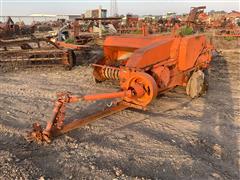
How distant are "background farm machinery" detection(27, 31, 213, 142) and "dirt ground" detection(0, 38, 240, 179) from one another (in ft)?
0.83

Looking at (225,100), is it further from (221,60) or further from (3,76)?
(3,76)

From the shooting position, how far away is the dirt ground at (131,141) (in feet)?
12.2

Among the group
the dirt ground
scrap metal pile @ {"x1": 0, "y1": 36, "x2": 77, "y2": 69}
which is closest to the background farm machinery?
the dirt ground

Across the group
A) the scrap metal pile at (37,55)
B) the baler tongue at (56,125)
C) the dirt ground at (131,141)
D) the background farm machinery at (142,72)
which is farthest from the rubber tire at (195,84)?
the scrap metal pile at (37,55)

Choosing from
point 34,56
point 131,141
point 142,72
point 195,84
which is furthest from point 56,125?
point 34,56

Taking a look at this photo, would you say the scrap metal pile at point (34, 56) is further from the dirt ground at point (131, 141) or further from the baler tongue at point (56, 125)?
the baler tongue at point (56, 125)

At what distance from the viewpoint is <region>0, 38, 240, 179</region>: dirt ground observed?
3711mm

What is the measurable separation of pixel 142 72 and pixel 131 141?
3.89 feet

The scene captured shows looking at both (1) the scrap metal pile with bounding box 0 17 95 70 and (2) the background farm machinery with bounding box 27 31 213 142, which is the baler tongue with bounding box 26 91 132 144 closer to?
(2) the background farm machinery with bounding box 27 31 213 142

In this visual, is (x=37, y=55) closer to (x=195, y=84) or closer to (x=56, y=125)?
(x=195, y=84)

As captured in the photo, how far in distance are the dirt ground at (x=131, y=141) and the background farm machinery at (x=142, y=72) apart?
254mm

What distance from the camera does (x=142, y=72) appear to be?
5043 millimetres

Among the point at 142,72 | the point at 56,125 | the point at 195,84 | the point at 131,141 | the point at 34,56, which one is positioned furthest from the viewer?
the point at 34,56

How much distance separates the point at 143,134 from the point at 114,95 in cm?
75
